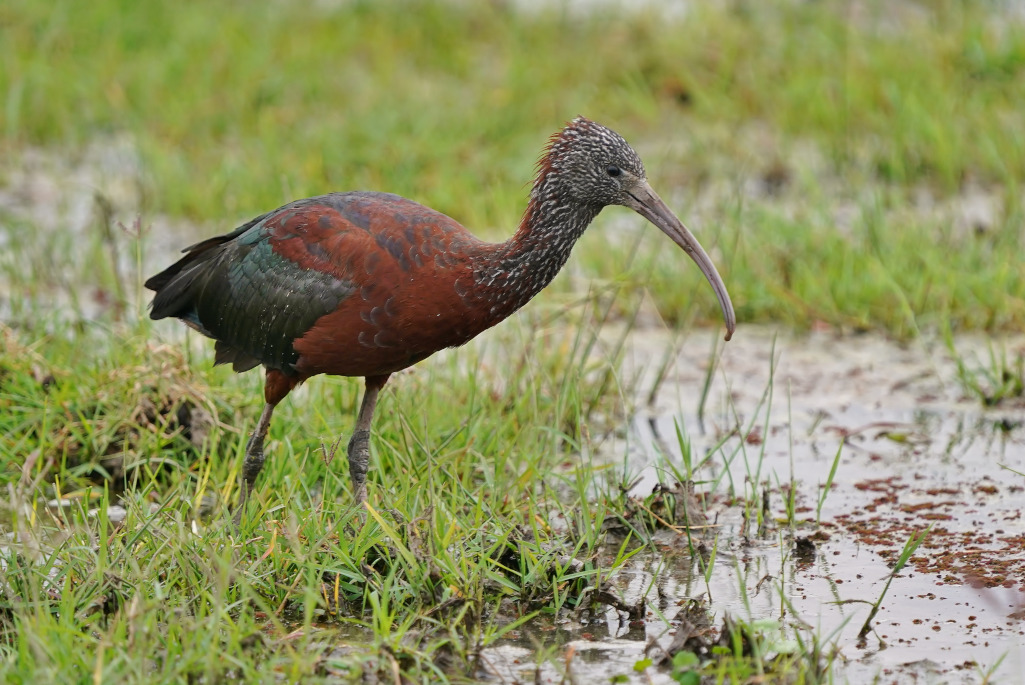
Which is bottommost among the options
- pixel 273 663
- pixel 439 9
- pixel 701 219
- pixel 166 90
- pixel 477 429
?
pixel 273 663

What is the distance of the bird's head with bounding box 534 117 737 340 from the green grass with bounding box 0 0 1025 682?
32.3 inches

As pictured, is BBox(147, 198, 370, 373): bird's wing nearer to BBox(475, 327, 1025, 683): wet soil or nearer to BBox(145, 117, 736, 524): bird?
BBox(145, 117, 736, 524): bird

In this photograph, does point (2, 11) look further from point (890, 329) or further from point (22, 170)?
point (890, 329)

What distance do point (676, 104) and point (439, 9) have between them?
6.99ft

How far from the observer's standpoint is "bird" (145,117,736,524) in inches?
183

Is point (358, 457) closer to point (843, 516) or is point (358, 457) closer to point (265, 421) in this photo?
point (265, 421)

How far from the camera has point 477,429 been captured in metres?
5.43

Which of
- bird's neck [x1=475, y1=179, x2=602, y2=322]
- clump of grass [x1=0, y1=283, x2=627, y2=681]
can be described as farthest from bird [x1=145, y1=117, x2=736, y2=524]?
clump of grass [x1=0, y1=283, x2=627, y2=681]

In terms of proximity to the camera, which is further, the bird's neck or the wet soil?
the bird's neck

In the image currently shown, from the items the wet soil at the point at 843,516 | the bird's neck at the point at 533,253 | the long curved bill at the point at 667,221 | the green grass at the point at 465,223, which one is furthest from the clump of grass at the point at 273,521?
the long curved bill at the point at 667,221

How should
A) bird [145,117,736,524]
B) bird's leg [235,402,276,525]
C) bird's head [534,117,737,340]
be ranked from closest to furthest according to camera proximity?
bird [145,117,736,524]
bird's head [534,117,737,340]
bird's leg [235,402,276,525]

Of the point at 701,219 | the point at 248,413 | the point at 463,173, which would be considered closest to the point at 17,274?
the point at 248,413

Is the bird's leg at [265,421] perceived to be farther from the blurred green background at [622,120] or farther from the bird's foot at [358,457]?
the blurred green background at [622,120]

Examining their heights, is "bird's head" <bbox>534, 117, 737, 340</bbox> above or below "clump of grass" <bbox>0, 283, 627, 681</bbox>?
above
